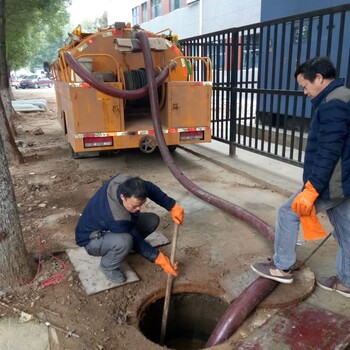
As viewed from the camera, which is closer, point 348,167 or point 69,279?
point 348,167

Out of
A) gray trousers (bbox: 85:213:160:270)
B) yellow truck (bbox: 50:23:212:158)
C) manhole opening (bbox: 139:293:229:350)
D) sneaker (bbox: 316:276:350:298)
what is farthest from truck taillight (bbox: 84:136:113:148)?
sneaker (bbox: 316:276:350:298)

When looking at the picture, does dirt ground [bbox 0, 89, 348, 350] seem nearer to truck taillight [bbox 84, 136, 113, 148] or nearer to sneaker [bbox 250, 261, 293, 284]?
sneaker [bbox 250, 261, 293, 284]

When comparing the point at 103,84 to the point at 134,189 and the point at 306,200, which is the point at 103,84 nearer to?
the point at 134,189

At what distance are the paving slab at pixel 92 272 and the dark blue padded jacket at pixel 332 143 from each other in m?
1.67

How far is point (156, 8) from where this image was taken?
28000 millimetres

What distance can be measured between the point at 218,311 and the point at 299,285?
69 cm

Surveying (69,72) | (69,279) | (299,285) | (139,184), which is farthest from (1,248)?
(69,72)

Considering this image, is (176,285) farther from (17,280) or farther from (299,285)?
(17,280)

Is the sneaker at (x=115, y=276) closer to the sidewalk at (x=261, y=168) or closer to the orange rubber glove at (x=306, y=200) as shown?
the orange rubber glove at (x=306, y=200)

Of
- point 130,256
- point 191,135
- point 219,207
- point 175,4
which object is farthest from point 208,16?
point 130,256

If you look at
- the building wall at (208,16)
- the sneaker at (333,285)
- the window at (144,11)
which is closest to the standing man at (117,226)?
the sneaker at (333,285)

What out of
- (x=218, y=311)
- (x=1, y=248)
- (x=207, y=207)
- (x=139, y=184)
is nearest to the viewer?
(x=139, y=184)

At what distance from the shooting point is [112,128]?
223 inches

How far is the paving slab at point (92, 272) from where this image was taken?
116 inches
